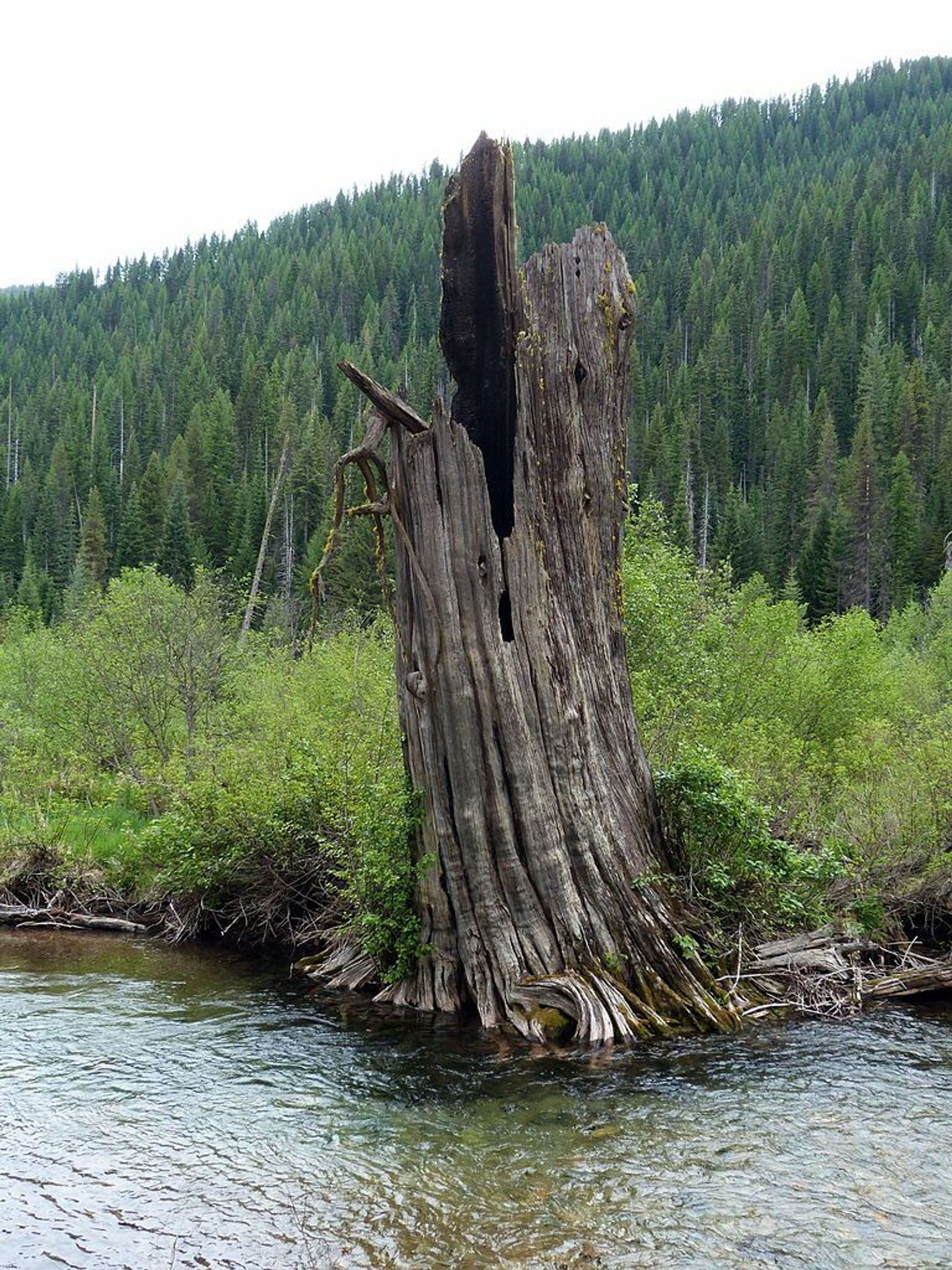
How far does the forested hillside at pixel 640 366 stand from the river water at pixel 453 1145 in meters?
44.7

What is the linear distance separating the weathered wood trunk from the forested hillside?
43.4m

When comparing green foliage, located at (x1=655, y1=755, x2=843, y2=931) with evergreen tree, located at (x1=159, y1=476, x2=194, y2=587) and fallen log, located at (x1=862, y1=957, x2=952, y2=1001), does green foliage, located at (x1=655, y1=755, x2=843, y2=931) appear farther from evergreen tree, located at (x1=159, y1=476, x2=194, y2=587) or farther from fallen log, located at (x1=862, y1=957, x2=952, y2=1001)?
evergreen tree, located at (x1=159, y1=476, x2=194, y2=587)

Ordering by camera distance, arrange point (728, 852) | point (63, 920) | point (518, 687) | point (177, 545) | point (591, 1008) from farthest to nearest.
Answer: point (177, 545), point (63, 920), point (728, 852), point (518, 687), point (591, 1008)

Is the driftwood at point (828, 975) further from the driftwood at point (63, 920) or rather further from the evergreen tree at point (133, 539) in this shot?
the evergreen tree at point (133, 539)

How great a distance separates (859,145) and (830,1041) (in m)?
198

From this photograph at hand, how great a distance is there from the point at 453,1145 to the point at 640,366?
134970 millimetres

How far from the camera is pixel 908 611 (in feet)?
201

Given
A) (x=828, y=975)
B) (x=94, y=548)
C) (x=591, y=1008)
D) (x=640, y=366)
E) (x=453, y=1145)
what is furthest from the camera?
(x=640, y=366)

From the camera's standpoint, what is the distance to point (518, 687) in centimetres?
1220

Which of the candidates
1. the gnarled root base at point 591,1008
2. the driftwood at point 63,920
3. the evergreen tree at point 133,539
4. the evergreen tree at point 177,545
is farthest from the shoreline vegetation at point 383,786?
the evergreen tree at point 133,539

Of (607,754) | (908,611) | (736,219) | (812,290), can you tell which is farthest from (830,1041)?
(736,219)

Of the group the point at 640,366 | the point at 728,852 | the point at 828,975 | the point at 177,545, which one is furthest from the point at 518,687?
the point at 640,366

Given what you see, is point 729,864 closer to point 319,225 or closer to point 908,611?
point 908,611

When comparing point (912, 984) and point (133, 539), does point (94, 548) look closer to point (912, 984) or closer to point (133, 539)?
point (133, 539)
